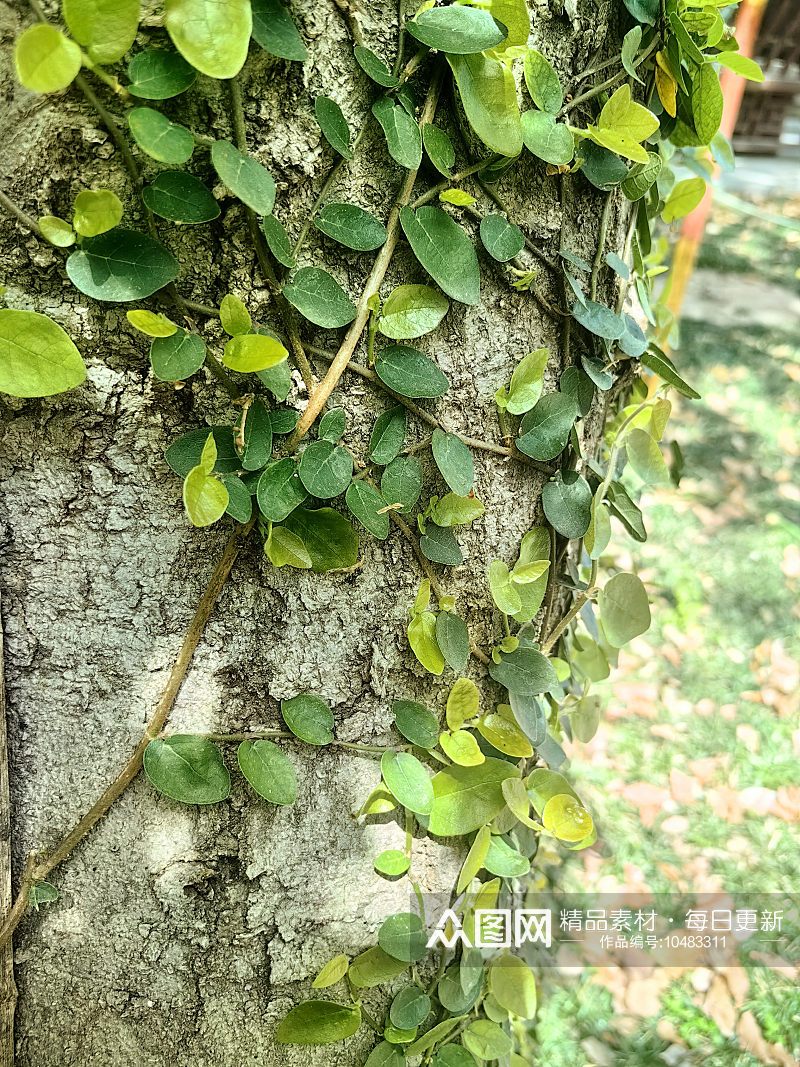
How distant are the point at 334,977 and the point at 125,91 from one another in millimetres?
758

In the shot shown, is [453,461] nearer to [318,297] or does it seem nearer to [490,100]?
[318,297]

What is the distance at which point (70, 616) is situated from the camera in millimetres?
637

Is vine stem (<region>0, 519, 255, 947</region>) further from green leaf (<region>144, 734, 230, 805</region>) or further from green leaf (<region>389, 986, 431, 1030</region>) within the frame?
green leaf (<region>389, 986, 431, 1030</region>)

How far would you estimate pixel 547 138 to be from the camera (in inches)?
23.6

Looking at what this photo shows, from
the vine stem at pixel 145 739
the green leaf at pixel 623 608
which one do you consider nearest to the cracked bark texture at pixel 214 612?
the vine stem at pixel 145 739

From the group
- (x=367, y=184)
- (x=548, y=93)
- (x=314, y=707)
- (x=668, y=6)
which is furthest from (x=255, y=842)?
(x=668, y=6)

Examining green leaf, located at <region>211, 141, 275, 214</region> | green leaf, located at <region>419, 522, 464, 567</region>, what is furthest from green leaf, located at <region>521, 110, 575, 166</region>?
green leaf, located at <region>419, 522, 464, 567</region>

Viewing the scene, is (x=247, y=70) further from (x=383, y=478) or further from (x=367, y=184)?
(x=383, y=478)

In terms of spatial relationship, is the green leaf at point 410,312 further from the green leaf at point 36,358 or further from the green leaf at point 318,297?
the green leaf at point 36,358

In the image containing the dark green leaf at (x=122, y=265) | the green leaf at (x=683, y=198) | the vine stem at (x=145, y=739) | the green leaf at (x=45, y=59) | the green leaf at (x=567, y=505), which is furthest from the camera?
the green leaf at (x=683, y=198)

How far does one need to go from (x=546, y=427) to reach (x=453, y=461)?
114 millimetres

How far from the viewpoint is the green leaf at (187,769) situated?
2.10ft

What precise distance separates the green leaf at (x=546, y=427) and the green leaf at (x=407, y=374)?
0.39ft

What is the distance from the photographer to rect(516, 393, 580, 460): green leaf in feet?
2.31
